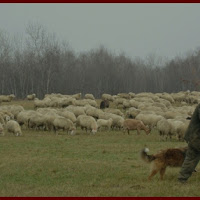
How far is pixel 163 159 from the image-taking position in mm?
8898

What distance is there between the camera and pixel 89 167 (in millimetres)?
10945

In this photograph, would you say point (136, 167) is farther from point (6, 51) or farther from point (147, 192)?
point (6, 51)

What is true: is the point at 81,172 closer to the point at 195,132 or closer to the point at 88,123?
the point at 195,132

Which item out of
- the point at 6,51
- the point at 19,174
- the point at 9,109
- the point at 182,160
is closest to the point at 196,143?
the point at 182,160

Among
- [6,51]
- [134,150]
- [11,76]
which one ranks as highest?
[6,51]

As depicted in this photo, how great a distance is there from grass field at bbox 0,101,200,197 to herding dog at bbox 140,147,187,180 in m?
0.28

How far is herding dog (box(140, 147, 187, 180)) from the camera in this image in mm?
8898

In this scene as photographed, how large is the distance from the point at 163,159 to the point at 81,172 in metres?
2.51

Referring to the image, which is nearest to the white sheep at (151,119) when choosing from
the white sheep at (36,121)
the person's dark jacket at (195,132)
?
the white sheep at (36,121)

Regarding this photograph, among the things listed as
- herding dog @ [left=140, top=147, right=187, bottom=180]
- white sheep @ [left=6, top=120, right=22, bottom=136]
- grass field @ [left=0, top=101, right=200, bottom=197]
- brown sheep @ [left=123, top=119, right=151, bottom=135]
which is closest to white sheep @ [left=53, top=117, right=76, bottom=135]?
white sheep @ [left=6, top=120, right=22, bottom=136]

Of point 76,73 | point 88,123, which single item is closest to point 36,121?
point 88,123

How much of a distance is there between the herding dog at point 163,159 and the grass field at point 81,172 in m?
0.28

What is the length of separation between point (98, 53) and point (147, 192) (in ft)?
213

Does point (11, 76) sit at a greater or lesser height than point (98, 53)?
lesser
